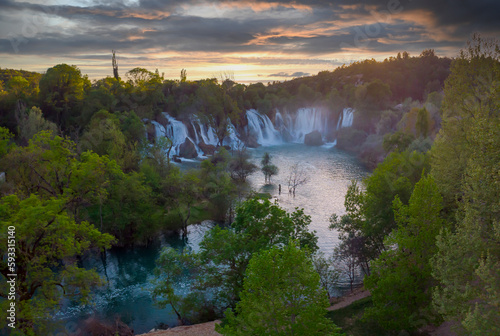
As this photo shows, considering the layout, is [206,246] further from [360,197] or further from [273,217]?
[360,197]

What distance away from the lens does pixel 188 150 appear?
61000 mm

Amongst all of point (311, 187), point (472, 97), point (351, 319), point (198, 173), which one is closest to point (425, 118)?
point (311, 187)

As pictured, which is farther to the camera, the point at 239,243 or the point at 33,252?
the point at 239,243

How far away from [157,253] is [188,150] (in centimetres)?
3247

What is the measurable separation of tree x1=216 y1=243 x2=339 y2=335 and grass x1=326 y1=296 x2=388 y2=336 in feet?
23.6

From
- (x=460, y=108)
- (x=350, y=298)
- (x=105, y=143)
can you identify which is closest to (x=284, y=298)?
(x=350, y=298)

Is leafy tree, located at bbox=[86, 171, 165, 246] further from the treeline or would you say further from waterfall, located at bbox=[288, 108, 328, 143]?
waterfall, located at bbox=[288, 108, 328, 143]

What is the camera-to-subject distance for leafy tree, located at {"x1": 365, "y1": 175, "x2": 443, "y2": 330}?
1623 cm

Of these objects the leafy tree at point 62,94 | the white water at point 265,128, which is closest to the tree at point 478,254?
the white water at point 265,128

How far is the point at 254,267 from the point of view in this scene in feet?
38.4

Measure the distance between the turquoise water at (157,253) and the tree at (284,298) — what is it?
11.6m

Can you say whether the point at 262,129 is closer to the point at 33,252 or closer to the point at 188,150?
the point at 188,150

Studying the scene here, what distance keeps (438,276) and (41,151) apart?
2576 cm

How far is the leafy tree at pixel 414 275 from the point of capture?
1623 cm
